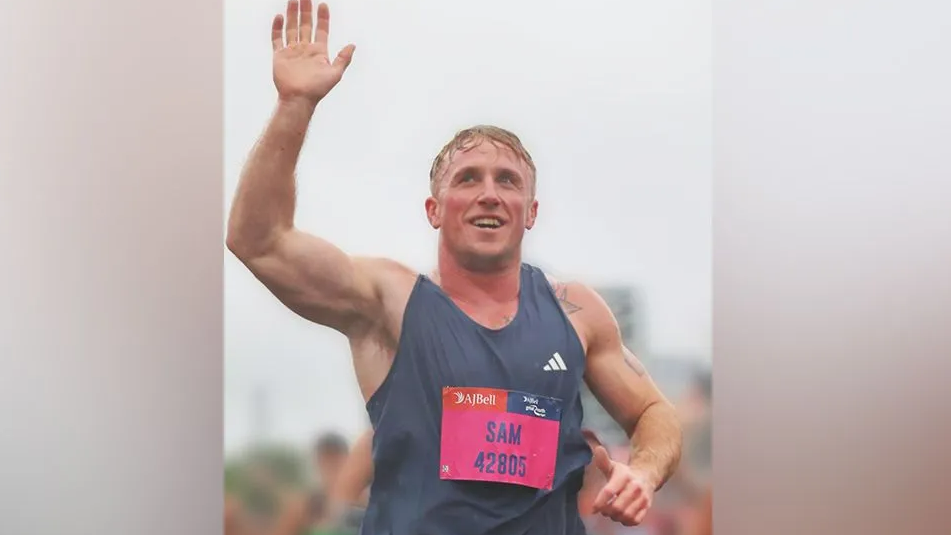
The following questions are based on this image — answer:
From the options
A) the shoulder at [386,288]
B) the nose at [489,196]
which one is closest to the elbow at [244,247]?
the shoulder at [386,288]

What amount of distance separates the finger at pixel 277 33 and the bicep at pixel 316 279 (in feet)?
1.08

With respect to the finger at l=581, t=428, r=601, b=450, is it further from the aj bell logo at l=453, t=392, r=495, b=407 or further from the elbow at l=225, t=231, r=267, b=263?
the elbow at l=225, t=231, r=267, b=263

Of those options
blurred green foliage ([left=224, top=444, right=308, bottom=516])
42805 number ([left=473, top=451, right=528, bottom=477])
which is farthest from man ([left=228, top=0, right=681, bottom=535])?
blurred green foliage ([left=224, top=444, right=308, bottom=516])

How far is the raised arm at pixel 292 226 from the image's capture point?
152 centimetres

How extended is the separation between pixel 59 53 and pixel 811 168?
54.0 inches

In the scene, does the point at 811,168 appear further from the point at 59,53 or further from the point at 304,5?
the point at 59,53

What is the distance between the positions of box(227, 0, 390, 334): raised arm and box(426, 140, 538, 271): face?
0.14m

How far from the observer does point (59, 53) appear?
1.62 metres

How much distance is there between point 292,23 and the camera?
1.58 metres

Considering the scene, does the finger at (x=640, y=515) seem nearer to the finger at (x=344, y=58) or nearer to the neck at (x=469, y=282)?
the neck at (x=469, y=282)

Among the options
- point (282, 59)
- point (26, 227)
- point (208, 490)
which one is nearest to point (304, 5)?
point (282, 59)

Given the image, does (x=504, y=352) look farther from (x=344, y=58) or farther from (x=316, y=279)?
(x=344, y=58)

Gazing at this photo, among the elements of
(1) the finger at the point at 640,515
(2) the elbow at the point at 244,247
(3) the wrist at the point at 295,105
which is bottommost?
(1) the finger at the point at 640,515

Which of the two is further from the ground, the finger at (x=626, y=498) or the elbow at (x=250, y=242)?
the elbow at (x=250, y=242)
